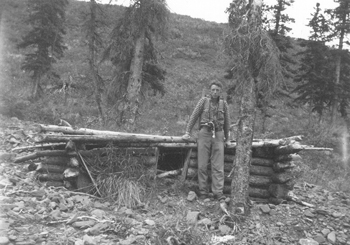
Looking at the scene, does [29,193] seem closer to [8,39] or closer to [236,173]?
[236,173]

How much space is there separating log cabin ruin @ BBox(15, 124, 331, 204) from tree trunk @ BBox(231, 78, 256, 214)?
2.70 feet

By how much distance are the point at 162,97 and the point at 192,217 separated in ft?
65.7

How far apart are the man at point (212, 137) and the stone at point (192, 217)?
3.98 feet

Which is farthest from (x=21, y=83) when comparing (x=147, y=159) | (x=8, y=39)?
(x=147, y=159)

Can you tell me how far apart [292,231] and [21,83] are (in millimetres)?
23044

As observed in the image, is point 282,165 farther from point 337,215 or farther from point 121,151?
point 121,151

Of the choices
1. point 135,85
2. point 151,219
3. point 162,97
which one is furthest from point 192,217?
point 162,97

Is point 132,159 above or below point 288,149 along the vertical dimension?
below

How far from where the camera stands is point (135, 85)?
12.9 metres

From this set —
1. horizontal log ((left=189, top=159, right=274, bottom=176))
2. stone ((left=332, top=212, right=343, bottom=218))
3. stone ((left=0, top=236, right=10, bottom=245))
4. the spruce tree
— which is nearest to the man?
horizontal log ((left=189, top=159, right=274, bottom=176))

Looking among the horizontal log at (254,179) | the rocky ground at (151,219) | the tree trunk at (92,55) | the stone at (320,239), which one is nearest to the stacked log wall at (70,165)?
the rocky ground at (151,219)

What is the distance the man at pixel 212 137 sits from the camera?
7.70m

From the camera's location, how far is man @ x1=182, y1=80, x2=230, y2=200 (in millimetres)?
7695

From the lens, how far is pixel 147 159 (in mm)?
7969
